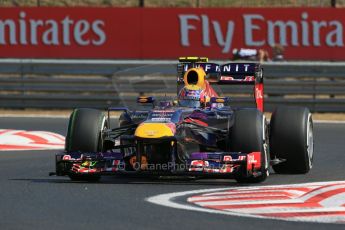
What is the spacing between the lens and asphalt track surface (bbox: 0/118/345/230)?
28.4ft

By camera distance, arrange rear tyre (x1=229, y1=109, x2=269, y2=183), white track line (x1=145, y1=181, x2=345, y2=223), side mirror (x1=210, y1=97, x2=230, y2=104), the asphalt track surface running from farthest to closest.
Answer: side mirror (x1=210, y1=97, x2=230, y2=104) → rear tyre (x1=229, y1=109, x2=269, y2=183) → white track line (x1=145, y1=181, x2=345, y2=223) → the asphalt track surface

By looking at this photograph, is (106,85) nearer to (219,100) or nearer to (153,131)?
(219,100)

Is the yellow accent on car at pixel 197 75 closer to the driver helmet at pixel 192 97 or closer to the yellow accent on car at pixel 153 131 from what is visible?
the driver helmet at pixel 192 97

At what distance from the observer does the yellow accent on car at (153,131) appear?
1109cm

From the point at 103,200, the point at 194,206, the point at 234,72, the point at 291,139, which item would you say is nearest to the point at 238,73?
the point at 234,72

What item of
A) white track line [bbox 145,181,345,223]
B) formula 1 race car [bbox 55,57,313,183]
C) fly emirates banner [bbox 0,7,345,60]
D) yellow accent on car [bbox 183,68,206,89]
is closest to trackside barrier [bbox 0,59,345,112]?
fly emirates banner [bbox 0,7,345,60]

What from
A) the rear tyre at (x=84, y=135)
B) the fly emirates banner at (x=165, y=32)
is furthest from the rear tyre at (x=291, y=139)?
the fly emirates banner at (x=165, y=32)

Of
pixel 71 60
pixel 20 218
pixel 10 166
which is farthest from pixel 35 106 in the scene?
pixel 20 218

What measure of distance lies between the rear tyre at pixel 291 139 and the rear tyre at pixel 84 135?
1.93 m

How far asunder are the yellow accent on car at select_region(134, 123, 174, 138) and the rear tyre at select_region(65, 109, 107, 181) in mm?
809

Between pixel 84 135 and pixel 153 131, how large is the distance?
1.04 metres

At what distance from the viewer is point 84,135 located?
38.9 ft

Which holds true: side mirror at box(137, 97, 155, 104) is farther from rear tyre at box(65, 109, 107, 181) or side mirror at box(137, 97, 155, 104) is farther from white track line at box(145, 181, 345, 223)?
white track line at box(145, 181, 345, 223)

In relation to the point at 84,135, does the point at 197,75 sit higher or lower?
higher
